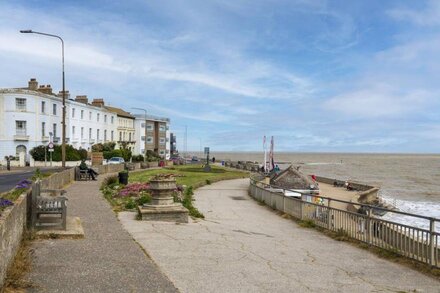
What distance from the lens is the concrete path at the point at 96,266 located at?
6.89 metres

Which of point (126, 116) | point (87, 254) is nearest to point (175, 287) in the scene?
point (87, 254)

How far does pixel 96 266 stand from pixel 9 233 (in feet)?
5.01

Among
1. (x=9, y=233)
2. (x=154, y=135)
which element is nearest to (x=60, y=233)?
(x=9, y=233)

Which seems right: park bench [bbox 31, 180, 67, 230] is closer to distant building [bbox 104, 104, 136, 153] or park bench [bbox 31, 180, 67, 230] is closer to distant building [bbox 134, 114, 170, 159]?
distant building [bbox 104, 104, 136, 153]

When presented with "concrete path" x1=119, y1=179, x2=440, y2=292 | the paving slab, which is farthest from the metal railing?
the paving slab

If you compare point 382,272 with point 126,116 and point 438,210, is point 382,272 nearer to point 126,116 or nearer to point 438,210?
point 438,210

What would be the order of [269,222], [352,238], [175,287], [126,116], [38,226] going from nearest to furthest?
1. [175,287]
2. [38,226]
3. [352,238]
4. [269,222]
5. [126,116]

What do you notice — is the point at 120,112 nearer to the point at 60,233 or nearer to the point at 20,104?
the point at 20,104

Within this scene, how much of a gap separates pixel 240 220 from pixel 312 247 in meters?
6.19

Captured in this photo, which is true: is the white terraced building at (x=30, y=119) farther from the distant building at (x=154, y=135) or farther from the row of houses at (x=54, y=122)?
the distant building at (x=154, y=135)

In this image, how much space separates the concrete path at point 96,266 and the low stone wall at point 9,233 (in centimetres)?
45

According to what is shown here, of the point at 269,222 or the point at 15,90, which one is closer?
the point at 269,222

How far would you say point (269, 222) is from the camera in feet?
56.6

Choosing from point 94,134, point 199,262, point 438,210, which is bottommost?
point 438,210
